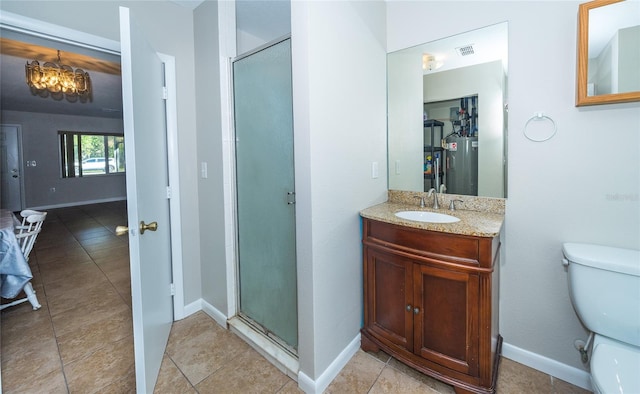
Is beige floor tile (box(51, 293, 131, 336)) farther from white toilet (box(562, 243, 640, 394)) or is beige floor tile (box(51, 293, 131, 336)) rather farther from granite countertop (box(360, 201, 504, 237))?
white toilet (box(562, 243, 640, 394))

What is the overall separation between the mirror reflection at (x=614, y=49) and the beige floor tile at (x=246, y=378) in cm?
223

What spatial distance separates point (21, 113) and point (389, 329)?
31.2ft

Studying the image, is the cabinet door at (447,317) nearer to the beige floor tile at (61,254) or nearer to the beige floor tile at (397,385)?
the beige floor tile at (397,385)

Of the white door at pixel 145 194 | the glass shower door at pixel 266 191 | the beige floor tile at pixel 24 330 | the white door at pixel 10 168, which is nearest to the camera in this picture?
the white door at pixel 145 194

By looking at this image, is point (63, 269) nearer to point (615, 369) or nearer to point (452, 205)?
point (452, 205)

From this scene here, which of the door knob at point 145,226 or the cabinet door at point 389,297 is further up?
the door knob at point 145,226

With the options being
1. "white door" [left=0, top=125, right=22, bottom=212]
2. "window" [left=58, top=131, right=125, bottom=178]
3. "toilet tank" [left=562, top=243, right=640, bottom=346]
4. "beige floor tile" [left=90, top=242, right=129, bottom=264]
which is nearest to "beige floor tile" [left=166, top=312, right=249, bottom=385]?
"toilet tank" [left=562, top=243, right=640, bottom=346]

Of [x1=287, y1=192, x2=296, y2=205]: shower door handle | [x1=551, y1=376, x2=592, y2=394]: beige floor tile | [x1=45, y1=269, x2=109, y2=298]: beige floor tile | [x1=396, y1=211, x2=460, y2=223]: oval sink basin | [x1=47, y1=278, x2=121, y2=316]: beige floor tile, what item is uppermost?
[x1=287, y1=192, x2=296, y2=205]: shower door handle

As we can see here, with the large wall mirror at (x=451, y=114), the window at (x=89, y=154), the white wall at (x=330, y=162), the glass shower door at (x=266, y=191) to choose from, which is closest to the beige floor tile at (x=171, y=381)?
the glass shower door at (x=266, y=191)

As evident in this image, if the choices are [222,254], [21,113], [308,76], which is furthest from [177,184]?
[21,113]

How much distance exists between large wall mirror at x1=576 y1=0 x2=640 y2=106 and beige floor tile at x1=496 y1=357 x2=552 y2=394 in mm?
1476

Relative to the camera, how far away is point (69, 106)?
639 centimetres

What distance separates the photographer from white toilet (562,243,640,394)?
1.09 metres

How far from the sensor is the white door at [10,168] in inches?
251
